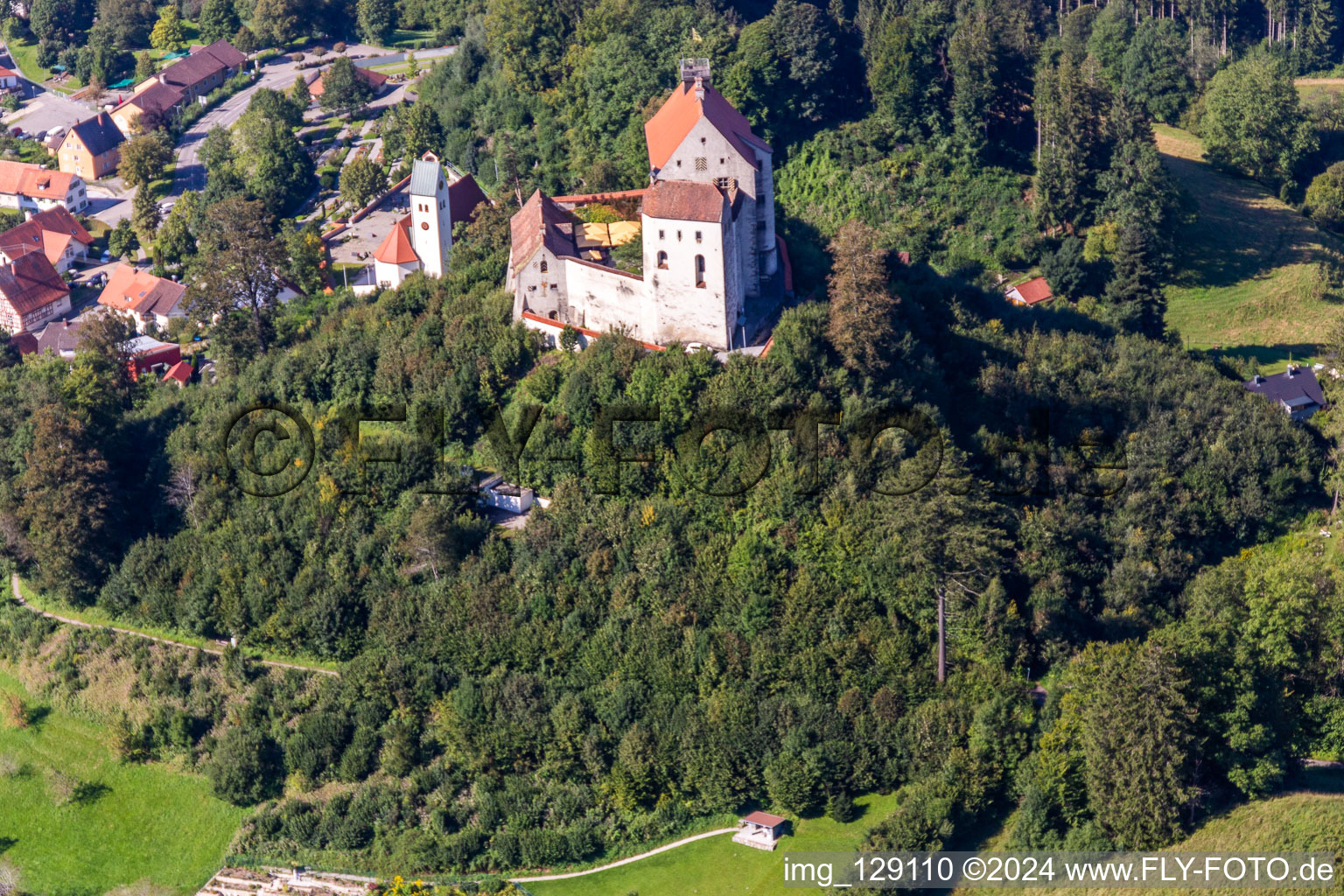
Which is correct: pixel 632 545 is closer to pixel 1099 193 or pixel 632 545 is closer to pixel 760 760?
pixel 760 760

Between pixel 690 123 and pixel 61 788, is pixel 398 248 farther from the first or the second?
pixel 61 788

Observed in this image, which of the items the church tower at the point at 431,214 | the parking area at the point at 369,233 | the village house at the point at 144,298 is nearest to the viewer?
the church tower at the point at 431,214

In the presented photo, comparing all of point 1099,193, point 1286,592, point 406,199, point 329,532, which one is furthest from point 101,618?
point 1099,193

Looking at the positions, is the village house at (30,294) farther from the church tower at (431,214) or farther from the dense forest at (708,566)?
the church tower at (431,214)

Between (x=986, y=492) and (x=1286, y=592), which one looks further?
(x=986, y=492)

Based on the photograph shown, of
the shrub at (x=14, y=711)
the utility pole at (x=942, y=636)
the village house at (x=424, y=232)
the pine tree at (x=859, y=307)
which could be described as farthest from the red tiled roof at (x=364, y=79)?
the utility pole at (x=942, y=636)

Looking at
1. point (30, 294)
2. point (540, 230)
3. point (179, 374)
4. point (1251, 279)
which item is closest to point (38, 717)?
point (179, 374)

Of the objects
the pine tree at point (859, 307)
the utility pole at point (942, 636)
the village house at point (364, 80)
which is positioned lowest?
the utility pole at point (942, 636)

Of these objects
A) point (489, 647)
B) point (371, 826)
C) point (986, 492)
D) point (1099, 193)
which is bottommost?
point (371, 826)
